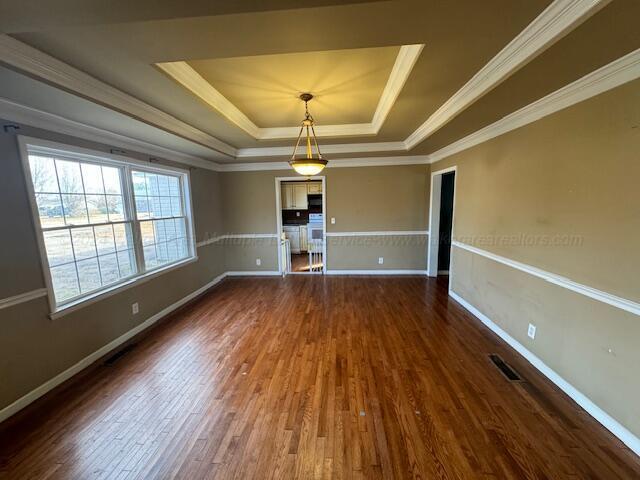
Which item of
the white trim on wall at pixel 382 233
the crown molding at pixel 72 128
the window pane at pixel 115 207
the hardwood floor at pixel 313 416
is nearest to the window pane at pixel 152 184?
the crown molding at pixel 72 128

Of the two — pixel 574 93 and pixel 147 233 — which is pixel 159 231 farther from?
pixel 574 93

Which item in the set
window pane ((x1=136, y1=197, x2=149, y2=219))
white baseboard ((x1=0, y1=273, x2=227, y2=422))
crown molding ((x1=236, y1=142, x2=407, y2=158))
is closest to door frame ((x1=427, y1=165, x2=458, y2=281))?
crown molding ((x1=236, y1=142, x2=407, y2=158))

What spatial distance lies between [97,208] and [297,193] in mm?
5314

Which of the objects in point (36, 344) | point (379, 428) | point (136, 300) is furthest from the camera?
point (136, 300)

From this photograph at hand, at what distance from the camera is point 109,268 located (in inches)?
114

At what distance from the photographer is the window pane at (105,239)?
9.02 ft

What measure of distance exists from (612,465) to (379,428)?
52.9 inches

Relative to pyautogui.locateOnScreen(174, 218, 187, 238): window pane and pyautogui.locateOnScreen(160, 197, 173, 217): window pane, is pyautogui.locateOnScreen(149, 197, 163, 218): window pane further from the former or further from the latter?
pyautogui.locateOnScreen(174, 218, 187, 238): window pane

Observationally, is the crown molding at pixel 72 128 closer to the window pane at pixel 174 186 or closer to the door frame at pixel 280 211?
the window pane at pixel 174 186

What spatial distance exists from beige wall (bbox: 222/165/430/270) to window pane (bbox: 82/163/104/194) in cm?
267

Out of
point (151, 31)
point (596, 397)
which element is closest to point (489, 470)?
point (596, 397)

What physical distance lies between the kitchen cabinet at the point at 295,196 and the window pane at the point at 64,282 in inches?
219

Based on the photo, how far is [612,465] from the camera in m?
1.51

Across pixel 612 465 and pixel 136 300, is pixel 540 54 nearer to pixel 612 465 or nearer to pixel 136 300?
pixel 612 465
